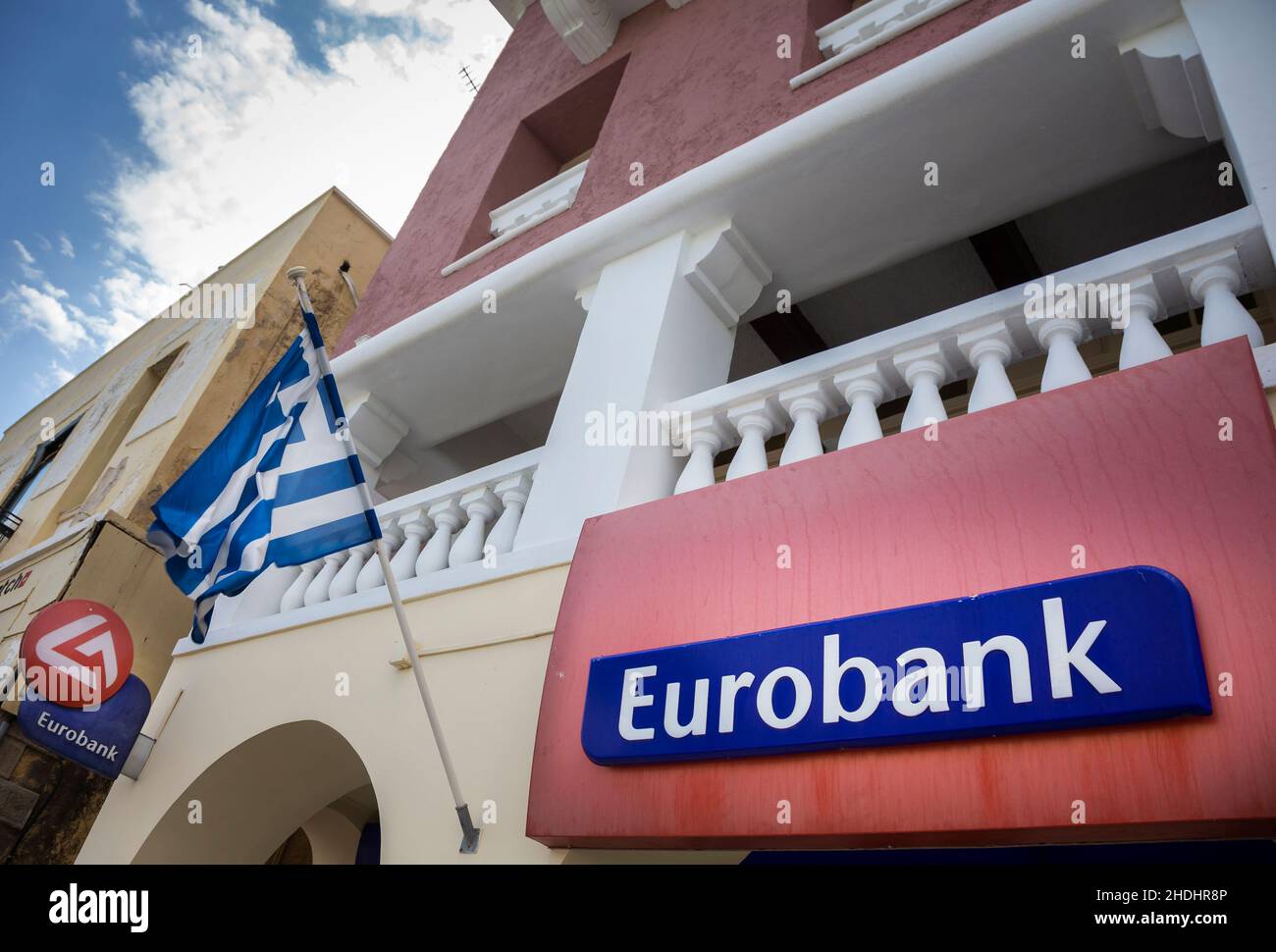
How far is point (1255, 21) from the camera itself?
2.99 metres

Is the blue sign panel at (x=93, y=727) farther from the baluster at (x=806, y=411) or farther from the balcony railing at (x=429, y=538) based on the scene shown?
the baluster at (x=806, y=411)

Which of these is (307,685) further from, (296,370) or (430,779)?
(296,370)

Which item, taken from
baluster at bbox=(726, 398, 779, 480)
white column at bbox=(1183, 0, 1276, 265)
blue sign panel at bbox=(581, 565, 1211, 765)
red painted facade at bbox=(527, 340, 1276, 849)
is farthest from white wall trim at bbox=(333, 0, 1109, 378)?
blue sign panel at bbox=(581, 565, 1211, 765)

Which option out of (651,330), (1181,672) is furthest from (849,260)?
(1181,672)

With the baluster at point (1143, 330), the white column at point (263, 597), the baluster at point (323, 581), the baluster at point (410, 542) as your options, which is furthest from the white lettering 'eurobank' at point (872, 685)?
the white column at point (263, 597)

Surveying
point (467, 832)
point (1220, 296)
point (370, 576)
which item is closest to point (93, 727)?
point (370, 576)

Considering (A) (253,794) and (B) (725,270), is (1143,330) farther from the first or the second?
(A) (253,794)

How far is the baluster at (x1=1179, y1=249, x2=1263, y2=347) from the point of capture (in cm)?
248

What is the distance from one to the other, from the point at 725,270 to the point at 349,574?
2.40 meters

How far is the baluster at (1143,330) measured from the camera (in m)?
2.62

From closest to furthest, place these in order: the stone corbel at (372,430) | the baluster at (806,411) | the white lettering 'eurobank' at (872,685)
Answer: the white lettering 'eurobank' at (872,685) < the baluster at (806,411) < the stone corbel at (372,430)

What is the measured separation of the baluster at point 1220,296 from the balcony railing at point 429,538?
2582mm

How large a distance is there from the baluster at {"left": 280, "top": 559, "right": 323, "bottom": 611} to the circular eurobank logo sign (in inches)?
32.7

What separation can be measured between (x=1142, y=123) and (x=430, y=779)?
12.4 feet
